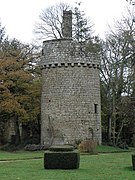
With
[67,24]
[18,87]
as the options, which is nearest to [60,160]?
[18,87]

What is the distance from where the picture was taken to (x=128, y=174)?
1823 cm

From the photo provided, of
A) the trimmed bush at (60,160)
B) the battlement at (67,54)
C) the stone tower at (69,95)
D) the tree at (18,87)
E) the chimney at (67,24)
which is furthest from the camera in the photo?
the chimney at (67,24)

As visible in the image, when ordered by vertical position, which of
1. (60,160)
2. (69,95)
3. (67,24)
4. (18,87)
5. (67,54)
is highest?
(67,24)

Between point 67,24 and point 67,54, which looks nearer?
point 67,54

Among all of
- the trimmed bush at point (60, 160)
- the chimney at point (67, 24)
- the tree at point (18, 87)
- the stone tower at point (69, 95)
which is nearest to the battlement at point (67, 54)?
the stone tower at point (69, 95)

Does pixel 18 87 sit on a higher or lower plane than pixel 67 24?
lower

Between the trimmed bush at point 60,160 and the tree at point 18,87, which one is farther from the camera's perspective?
the tree at point 18,87

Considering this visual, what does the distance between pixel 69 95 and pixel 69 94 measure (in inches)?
3.5

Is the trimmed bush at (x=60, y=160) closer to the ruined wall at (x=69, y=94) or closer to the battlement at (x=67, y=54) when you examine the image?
the ruined wall at (x=69, y=94)

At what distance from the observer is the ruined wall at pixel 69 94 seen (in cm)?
3869

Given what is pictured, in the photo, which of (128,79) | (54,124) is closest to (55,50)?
(54,124)

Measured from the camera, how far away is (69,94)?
38.9 meters

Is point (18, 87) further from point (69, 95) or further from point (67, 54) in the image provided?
point (67, 54)

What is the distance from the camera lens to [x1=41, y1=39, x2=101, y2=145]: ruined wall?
38.7 m
